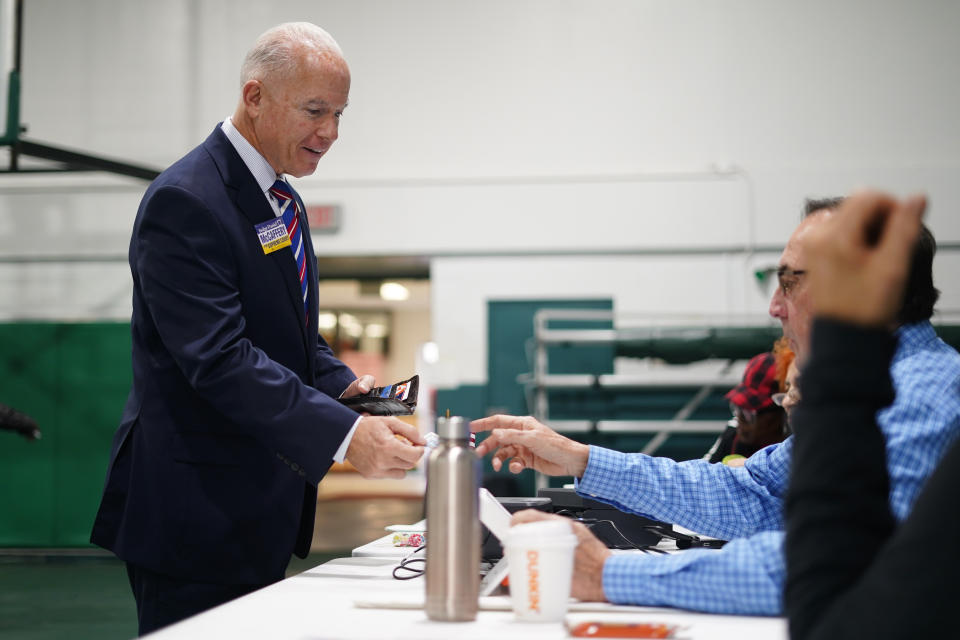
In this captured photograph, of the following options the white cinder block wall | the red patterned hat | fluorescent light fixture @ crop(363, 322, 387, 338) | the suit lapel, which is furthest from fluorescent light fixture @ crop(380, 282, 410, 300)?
the suit lapel

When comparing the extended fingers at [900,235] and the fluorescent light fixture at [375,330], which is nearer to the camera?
the extended fingers at [900,235]

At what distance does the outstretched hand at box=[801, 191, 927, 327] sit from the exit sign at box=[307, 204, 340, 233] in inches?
278

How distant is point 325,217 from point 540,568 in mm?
6698

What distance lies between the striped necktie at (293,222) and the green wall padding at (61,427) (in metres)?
→ 6.01

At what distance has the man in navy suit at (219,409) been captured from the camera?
161 cm

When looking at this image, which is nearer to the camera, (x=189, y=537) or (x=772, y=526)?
(x=189, y=537)

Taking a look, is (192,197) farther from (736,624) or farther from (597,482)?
(736,624)

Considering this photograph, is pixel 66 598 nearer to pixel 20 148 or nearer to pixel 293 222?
pixel 20 148

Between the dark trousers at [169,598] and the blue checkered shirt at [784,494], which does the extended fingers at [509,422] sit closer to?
the blue checkered shirt at [784,494]

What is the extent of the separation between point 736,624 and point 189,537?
3.23 ft

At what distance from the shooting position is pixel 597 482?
180 cm

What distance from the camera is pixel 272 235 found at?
187 centimetres

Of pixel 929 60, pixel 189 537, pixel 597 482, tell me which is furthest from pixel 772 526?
pixel 929 60

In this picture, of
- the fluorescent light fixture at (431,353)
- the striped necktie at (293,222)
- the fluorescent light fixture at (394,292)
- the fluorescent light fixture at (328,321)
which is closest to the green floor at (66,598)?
the fluorescent light fixture at (431,353)
